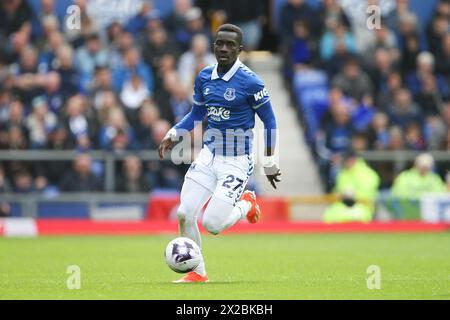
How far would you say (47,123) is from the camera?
23.0m

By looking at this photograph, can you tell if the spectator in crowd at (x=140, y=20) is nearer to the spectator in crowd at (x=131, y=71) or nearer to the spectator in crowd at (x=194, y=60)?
the spectator in crowd at (x=131, y=71)

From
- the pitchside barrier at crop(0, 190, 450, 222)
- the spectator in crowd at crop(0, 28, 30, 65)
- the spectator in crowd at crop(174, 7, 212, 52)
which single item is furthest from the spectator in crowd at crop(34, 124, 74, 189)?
the spectator in crowd at crop(174, 7, 212, 52)

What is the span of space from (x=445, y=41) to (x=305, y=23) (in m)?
3.01

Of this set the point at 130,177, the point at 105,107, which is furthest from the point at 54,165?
the point at 105,107

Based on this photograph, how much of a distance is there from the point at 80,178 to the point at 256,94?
999 centimetres

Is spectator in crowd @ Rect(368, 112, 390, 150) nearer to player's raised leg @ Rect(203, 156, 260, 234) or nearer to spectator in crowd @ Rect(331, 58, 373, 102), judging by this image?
spectator in crowd @ Rect(331, 58, 373, 102)

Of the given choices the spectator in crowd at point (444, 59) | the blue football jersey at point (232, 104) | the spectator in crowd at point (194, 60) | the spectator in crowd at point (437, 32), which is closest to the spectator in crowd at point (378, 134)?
the spectator in crowd at point (444, 59)

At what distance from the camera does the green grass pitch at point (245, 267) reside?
1166 centimetres

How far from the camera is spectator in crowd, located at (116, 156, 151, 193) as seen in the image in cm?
2253

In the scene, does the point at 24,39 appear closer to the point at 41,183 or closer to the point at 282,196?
the point at 41,183

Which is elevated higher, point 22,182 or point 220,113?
point 22,182

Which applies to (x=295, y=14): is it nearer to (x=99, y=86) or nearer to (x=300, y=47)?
(x=300, y=47)

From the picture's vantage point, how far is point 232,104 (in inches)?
507

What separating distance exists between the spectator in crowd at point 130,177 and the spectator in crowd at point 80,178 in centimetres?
51
